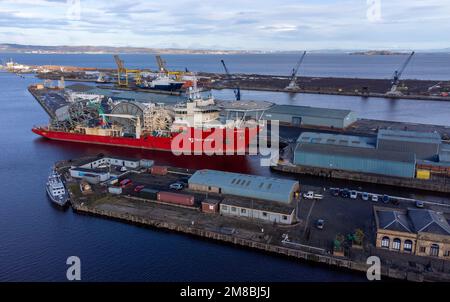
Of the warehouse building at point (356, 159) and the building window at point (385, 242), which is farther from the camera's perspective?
the warehouse building at point (356, 159)

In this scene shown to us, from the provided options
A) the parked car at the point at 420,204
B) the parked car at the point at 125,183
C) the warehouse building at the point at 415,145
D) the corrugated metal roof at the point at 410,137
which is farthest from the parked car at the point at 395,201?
the parked car at the point at 125,183

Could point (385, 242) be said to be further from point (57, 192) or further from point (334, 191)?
point (57, 192)

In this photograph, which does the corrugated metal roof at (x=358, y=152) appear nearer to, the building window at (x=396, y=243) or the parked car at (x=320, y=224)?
the parked car at (x=320, y=224)

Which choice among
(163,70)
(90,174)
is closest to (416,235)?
(90,174)

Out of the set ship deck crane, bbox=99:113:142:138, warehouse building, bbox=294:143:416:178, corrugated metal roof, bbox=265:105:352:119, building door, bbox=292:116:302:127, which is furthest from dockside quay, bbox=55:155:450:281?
corrugated metal roof, bbox=265:105:352:119

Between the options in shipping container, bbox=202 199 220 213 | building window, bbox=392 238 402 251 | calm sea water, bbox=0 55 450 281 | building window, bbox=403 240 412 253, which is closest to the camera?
calm sea water, bbox=0 55 450 281

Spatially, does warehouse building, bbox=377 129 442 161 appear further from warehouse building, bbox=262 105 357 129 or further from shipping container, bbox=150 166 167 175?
shipping container, bbox=150 166 167 175
